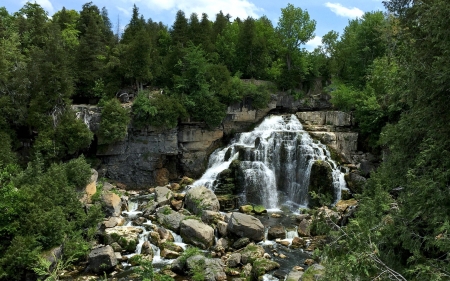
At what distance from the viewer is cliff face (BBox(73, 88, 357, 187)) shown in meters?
27.0

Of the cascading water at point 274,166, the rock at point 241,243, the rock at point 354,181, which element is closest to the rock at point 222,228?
the rock at point 241,243

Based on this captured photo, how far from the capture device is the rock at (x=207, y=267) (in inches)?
538

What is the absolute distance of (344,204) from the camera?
21188mm

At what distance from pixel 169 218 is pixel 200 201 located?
2646mm

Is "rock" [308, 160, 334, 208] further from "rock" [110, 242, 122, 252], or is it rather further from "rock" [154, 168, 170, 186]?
"rock" [110, 242, 122, 252]

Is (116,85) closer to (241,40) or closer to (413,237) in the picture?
(241,40)

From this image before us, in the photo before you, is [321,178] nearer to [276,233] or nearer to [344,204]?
[344,204]

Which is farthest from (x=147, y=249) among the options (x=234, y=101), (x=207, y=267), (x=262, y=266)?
(x=234, y=101)

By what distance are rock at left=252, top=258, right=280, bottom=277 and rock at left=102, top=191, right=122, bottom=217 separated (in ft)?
30.9

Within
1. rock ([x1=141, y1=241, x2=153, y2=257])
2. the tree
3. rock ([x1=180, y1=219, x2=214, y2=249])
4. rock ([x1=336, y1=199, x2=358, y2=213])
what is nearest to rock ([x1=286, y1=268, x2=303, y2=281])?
rock ([x1=180, y1=219, x2=214, y2=249])

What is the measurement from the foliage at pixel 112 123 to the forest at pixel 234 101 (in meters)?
0.08

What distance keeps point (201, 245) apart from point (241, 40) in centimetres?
2486

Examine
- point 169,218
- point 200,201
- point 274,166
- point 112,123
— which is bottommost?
point 169,218

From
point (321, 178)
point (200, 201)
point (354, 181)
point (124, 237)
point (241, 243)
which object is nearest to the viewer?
point (124, 237)
